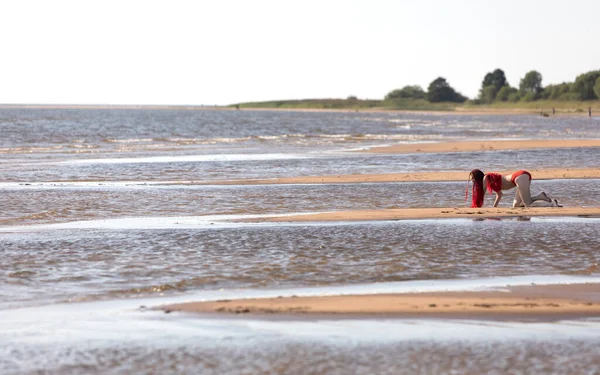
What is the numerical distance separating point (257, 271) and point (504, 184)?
8.78 m

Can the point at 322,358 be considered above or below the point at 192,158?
above

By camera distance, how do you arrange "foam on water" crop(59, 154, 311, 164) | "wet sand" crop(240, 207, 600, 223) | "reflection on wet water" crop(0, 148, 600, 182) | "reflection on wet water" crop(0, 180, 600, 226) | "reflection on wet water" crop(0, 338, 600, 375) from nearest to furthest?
"reflection on wet water" crop(0, 338, 600, 375) → "wet sand" crop(240, 207, 600, 223) → "reflection on wet water" crop(0, 180, 600, 226) → "reflection on wet water" crop(0, 148, 600, 182) → "foam on water" crop(59, 154, 311, 164)

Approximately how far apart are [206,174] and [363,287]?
20907 mm

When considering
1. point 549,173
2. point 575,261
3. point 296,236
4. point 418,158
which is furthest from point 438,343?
point 418,158

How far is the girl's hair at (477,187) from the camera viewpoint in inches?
756

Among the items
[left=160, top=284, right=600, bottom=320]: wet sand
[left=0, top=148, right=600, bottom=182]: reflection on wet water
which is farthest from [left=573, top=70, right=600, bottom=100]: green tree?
[left=160, top=284, right=600, bottom=320]: wet sand

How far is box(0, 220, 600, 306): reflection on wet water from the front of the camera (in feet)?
38.3

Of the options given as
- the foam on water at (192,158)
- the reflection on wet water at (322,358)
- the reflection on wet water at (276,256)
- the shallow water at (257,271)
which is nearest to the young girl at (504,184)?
the shallow water at (257,271)

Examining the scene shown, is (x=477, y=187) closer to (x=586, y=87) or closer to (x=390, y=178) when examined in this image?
(x=390, y=178)

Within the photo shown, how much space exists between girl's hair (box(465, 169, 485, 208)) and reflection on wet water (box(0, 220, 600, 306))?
73.0 inches

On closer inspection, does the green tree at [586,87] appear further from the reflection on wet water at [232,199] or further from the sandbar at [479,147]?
the reflection on wet water at [232,199]

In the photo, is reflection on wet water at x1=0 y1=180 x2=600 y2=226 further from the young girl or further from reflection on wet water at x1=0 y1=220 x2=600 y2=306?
reflection on wet water at x1=0 y1=220 x2=600 y2=306

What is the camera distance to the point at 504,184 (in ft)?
64.2

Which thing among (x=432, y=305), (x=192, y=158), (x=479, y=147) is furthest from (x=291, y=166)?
(x=432, y=305)
